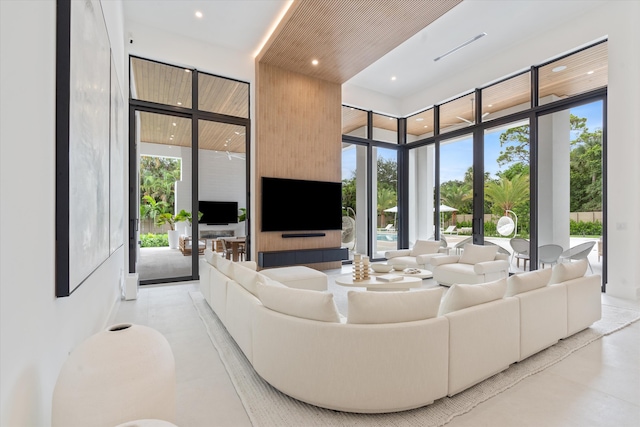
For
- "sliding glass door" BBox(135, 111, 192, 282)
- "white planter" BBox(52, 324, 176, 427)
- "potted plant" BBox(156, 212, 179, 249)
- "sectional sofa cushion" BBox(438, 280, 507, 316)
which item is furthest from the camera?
"potted plant" BBox(156, 212, 179, 249)

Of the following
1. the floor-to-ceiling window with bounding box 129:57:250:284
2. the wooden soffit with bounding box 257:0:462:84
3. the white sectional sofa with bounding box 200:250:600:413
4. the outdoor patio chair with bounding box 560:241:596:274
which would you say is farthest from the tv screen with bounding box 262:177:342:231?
the outdoor patio chair with bounding box 560:241:596:274

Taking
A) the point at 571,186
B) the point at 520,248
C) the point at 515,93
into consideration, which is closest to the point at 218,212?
the point at 520,248

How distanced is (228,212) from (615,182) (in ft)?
27.8

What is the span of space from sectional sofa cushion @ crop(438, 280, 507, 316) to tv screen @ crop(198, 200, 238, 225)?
7759 mm

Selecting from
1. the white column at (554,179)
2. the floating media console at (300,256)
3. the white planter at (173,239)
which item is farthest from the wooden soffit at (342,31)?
the white planter at (173,239)

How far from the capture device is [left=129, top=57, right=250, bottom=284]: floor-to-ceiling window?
5414 mm

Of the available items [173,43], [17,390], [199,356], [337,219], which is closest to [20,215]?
[17,390]

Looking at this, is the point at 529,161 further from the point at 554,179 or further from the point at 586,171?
the point at 586,171

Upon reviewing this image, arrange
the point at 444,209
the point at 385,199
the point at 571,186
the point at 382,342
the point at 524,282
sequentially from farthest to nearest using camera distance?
the point at 385,199 → the point at 444,209 → the point at 571,186 → the point at 524,282 → the point at 382,342

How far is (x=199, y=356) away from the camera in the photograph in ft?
8.69

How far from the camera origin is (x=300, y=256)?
6246 mm

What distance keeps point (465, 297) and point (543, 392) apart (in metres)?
0.80

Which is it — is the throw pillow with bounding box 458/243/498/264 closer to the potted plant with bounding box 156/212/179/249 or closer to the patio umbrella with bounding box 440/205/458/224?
the patio umbrella with bounding box 440/205/458/224

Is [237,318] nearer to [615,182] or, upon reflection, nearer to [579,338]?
[579,338]
